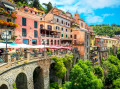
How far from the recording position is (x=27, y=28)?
90.6 feet

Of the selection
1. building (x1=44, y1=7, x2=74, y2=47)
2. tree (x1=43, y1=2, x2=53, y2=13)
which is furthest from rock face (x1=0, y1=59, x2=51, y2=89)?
tree (x1=43, y1=2, x2=53, y2=13)

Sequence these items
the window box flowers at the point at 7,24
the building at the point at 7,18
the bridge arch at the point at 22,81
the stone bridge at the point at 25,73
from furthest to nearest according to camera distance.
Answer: the building at the point at 7,18, the window box flowers at the point at 7,24, the bridge arch at the point at 22,81, the stone bridge at the point at 25,73

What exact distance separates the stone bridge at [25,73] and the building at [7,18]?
8984 mm

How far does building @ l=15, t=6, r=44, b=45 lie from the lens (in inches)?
1011

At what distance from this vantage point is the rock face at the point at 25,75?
12544mm

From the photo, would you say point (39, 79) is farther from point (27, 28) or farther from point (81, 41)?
point (81, 41)

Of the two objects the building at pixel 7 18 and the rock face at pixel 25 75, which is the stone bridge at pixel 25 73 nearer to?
the rock face at pixel 25 75

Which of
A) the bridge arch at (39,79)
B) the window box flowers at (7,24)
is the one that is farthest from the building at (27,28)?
the bridge arch at (39,79)

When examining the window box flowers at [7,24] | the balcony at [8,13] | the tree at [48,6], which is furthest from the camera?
the tree at [48,6]

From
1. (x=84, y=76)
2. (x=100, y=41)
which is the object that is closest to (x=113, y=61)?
(x=100, y=41)

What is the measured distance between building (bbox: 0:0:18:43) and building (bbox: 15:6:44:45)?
1289 millimetres

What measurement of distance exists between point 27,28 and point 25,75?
15.0 m

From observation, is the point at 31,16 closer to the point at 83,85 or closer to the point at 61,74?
the point at 61,74

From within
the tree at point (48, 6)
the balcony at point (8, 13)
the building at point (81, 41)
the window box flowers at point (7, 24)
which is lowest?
the building at point (81, 41)
